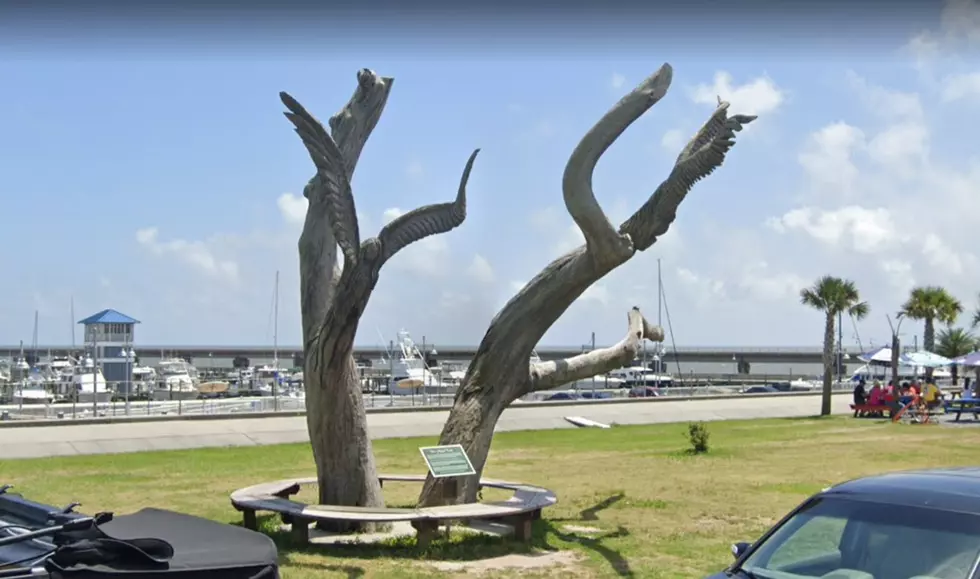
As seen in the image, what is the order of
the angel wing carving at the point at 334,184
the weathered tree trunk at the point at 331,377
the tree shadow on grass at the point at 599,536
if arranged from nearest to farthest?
the tree shadow on grass at the point at 599,536 < the angel wing carving at the point at 334,184 < the weathered tree trunk at the point at 331,377

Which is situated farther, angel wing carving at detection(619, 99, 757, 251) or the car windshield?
angel wing carving at detection(619, 99, 757, 251)

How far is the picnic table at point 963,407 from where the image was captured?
31609 mm

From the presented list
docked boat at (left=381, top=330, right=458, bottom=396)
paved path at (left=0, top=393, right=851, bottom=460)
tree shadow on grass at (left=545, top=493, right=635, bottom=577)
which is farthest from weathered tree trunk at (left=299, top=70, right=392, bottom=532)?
docked boat at (left=381, top=330, right=458, bottom=396)

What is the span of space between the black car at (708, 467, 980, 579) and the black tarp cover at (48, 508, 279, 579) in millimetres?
2835

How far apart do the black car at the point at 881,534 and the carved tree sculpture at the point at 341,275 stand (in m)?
5.68

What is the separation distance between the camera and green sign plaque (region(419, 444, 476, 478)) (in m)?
11.1

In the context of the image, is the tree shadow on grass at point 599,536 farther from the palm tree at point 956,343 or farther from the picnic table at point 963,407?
the palm tree at point 956,343

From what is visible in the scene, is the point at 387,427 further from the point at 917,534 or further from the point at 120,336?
the point at 917,534

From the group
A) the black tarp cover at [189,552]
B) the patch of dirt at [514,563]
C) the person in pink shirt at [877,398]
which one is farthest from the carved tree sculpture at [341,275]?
the person in pink shirt at [877,398]

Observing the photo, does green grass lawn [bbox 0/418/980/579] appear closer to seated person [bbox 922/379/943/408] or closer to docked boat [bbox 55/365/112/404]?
seated person [bbox 922/379/943/408]

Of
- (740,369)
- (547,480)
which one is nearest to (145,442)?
(547,480)

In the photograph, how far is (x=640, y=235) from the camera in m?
12.6

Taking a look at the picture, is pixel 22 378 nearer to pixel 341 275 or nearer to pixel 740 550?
pixel 341 275

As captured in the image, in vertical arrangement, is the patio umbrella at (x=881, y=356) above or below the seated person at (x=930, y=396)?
above
